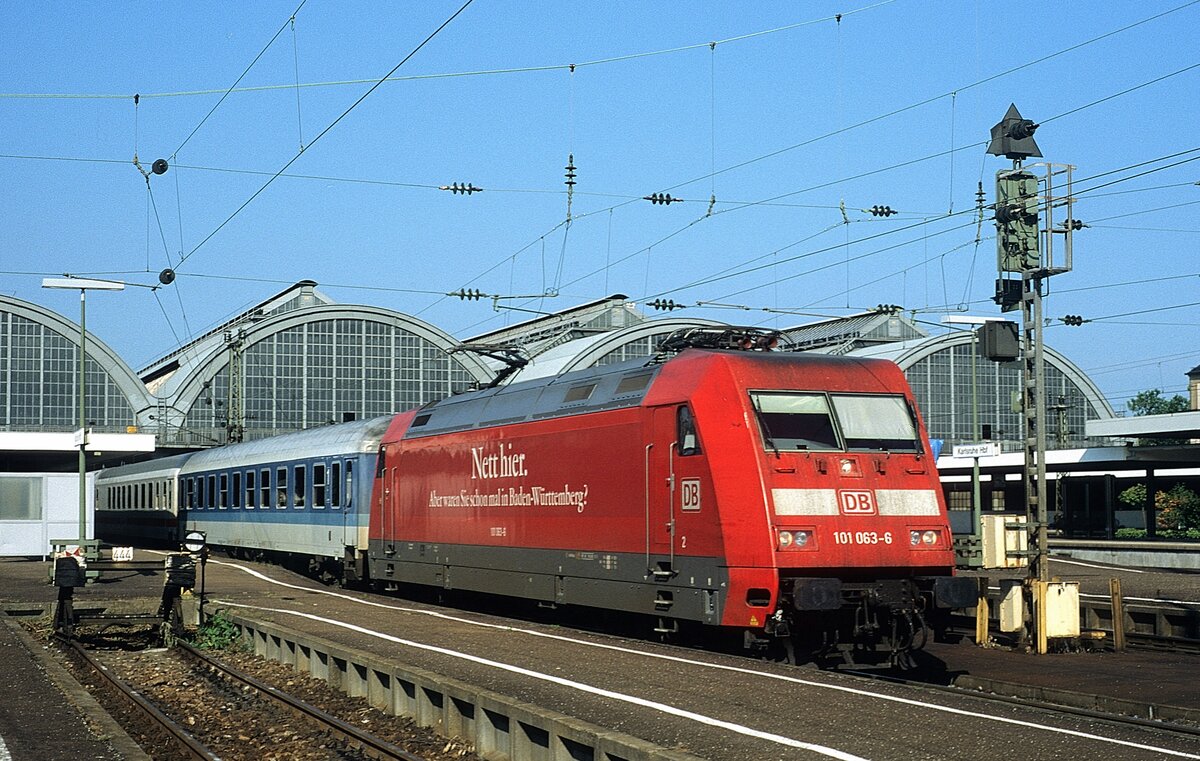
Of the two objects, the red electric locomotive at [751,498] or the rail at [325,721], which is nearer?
the rail at [325,721]

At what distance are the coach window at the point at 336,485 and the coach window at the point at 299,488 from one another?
2235mm

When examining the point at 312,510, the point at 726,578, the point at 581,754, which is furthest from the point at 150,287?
the point at 581,754

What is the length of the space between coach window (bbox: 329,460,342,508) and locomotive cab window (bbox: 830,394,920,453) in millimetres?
16176

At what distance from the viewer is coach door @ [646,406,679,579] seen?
56.2 ft

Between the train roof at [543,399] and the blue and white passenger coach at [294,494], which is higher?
the train roof at [543,399]

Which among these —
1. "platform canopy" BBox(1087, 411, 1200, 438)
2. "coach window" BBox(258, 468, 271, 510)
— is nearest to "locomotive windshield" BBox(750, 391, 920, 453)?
"coach window" BBox(258, 468, 271, 510)

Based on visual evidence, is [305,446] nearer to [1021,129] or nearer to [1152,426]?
[1021,129]

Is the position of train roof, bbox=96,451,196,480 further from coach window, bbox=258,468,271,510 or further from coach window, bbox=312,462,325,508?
coach window, bbox=312,462,325,508

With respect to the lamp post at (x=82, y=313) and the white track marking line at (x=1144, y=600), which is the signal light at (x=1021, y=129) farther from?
the lamp post at (x=82, y=313)

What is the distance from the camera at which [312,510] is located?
Answer: 32438 millimetres

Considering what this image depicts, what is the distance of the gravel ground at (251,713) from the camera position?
13.6 m

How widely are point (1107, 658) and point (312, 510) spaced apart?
19.3 metres

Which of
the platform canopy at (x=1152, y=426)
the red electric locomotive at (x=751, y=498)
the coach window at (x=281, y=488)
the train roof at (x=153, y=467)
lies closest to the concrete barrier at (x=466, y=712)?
the red electric locomotive at (x=751, y=498)

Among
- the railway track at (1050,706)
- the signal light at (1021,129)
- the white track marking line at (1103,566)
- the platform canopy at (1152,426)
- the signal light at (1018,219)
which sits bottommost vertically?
the white track marking line at (1103,566)
